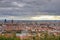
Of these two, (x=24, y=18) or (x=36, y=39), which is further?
(x=24, y=18)

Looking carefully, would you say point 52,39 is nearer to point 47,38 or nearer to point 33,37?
point 47,38

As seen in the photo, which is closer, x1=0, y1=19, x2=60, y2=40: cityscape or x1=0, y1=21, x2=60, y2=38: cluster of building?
x1=0, y1=19, x2=60, y2=40: cityscape

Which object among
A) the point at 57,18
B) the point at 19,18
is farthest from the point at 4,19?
the point at 57,18

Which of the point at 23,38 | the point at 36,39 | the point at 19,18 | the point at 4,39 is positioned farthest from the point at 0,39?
the point at 19,18

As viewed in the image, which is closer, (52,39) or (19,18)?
(52,39)

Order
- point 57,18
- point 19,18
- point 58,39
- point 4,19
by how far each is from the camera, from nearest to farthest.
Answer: point 58,39, point 57,18, point 4,19, point 19,18

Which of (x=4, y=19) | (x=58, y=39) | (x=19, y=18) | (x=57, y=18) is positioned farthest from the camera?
(x=19, y=18)

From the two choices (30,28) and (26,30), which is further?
(30,28)

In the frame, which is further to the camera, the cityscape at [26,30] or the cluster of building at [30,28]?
the cluster of building at [30,28]

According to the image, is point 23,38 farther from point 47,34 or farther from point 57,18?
point 57,18
